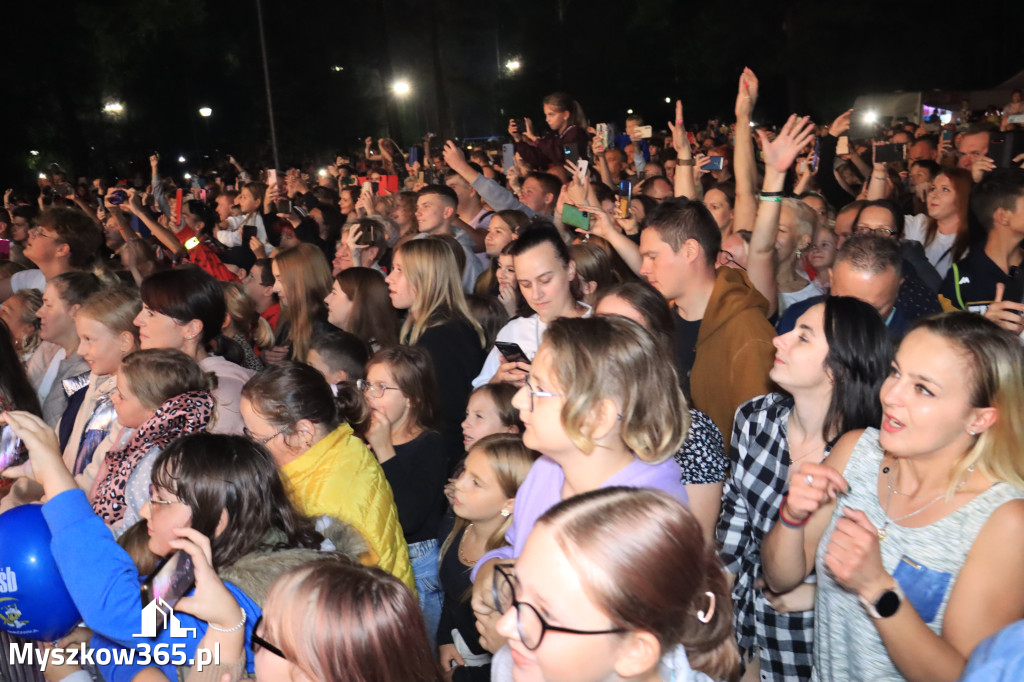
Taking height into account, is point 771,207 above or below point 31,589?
above

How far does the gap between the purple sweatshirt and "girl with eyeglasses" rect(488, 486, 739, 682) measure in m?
0.57

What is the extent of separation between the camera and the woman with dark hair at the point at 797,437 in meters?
2.67

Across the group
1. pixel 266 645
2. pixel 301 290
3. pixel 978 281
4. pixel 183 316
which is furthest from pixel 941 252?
pixel 266 645

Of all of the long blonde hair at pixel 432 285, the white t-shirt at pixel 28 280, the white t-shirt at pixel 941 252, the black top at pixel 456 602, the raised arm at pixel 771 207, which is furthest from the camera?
the white t-shirt at pixel 28 280

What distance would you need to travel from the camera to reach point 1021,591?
79.0 inches

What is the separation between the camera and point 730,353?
135 inches

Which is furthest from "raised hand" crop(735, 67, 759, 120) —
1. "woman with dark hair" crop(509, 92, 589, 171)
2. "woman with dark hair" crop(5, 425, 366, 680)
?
"woman with dark hair" crop(5, 425, 366, 680)

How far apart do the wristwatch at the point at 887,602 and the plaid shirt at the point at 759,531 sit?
703 millimetres

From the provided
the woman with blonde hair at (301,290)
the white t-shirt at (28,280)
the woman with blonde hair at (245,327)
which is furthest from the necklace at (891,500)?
the white t-shirt at (28,280)

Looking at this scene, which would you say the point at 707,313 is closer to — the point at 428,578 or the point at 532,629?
the point at 428,578

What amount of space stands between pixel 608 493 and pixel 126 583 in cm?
143

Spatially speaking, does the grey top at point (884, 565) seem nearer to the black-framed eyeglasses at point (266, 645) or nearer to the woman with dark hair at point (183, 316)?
the black-framed eyeglasses at point (266, 645)

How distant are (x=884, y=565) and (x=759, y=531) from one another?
2.02ft

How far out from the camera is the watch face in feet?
6.44
